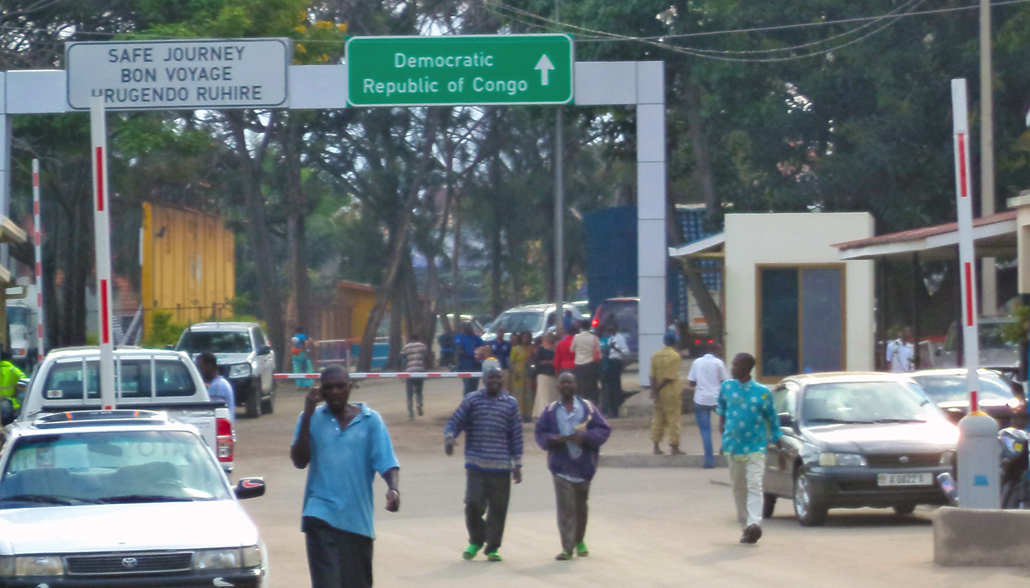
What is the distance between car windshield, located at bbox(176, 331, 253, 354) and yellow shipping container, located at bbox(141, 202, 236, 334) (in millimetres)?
5504

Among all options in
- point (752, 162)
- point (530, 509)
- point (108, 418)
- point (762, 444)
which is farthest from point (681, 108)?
point (108, 418)

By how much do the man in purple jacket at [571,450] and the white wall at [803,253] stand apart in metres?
12.6

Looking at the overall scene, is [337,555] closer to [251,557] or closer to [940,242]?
[251,557]

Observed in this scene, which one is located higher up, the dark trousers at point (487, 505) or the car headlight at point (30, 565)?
the car headlight at point (30, 565)

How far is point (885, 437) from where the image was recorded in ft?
43.4

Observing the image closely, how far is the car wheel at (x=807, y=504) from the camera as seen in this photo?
13052mm

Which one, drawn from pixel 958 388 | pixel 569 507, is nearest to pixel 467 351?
pixel 958 388

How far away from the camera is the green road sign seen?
22.3 meters

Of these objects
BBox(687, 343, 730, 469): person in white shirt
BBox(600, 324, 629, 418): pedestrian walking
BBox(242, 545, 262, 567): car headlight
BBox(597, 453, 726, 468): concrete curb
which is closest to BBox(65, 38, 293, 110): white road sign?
BBox(600, 324, 629, 418): pedestrian walking

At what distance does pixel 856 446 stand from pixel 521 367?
12426 mm

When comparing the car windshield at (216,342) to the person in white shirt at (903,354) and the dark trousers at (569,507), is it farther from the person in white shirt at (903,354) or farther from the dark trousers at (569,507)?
the dark trousers at (569,507)

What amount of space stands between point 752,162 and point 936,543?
2018 cm

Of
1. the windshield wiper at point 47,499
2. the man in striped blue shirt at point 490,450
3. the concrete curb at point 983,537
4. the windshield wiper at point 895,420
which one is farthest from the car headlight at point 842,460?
the windshield wiper at point 47,499

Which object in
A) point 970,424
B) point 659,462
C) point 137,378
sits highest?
point 137,378
